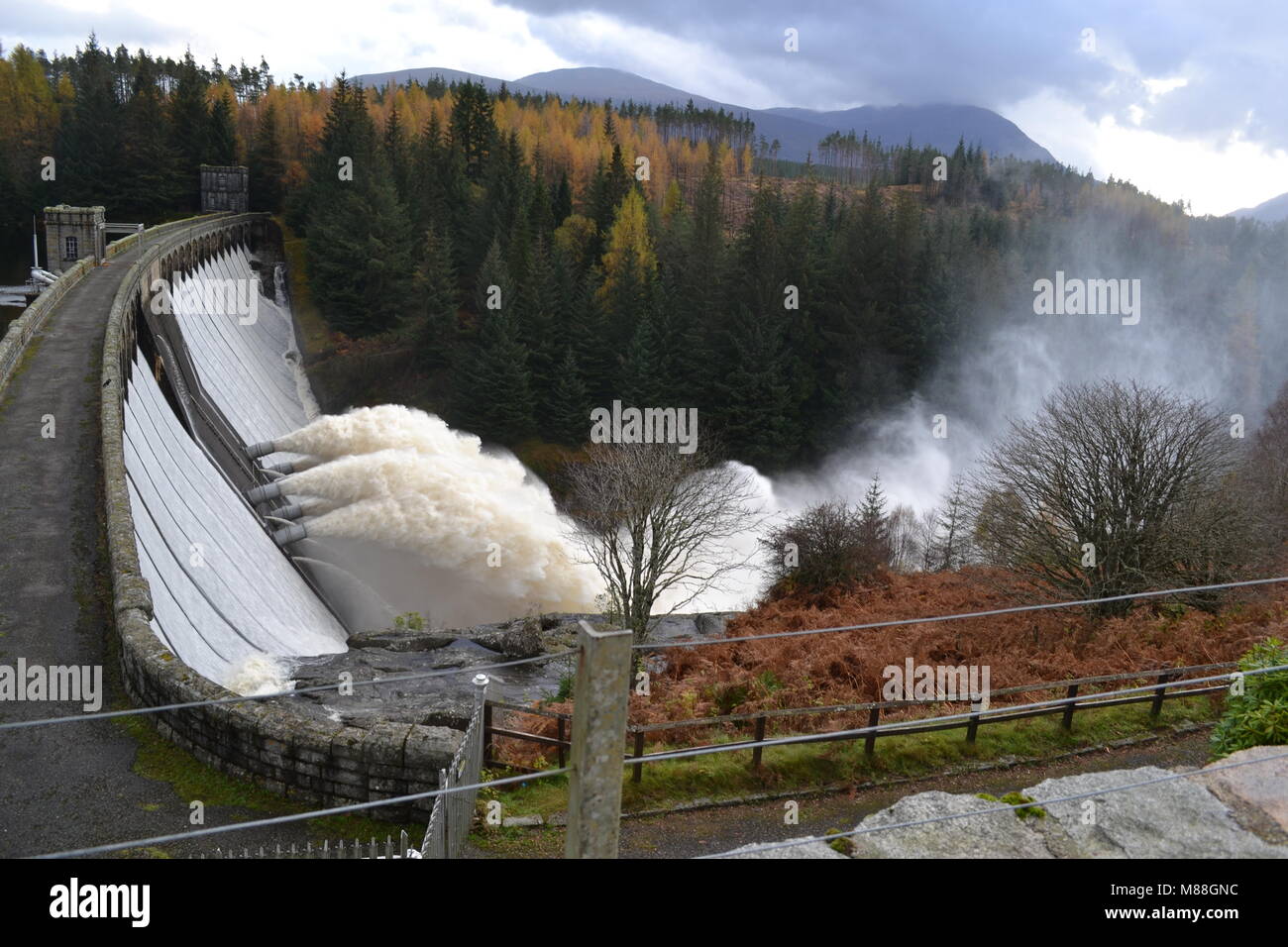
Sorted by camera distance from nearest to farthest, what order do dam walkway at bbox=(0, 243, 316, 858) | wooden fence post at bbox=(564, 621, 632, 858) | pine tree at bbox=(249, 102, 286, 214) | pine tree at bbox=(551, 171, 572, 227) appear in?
wooden fence post at bbox=(564, 621, 632, 858), dam walkway at bbox=(0, 243, 316, 858), pine tree at bbox=(551, 171, 572, 227), pine tree at bbox=(249, 102, 286, 214)

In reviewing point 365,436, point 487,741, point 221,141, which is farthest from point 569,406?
point 221,141

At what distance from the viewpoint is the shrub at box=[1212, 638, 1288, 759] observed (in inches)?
293

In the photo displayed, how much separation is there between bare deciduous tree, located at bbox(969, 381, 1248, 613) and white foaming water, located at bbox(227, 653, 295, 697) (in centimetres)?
1474

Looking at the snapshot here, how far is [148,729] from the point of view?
465 inches

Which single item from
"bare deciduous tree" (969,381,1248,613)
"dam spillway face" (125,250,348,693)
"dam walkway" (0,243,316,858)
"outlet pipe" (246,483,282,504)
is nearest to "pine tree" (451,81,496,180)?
"dam spillway face" (125,250,348,693)

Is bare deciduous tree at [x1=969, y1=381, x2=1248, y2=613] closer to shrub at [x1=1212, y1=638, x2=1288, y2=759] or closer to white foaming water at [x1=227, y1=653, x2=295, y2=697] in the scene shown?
shrub at [x1=1212, y1=638, x2=1288, y2=759]

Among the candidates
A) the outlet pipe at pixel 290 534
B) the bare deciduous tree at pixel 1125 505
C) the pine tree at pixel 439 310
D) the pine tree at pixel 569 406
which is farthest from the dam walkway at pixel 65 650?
the pine tree at pixel 439 310

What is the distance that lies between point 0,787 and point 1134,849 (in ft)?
35.8

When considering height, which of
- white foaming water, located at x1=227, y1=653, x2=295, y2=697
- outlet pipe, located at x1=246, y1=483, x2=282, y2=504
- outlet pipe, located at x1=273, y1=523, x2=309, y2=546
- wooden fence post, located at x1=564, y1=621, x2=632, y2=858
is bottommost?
white foaming water, located at x1=227, y1=653, x2=295, y2=697

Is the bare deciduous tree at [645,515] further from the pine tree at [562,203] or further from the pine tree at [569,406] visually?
the pine tree at [562,203]

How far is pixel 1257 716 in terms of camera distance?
7.57m

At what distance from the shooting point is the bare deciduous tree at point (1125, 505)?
60.2 ft
